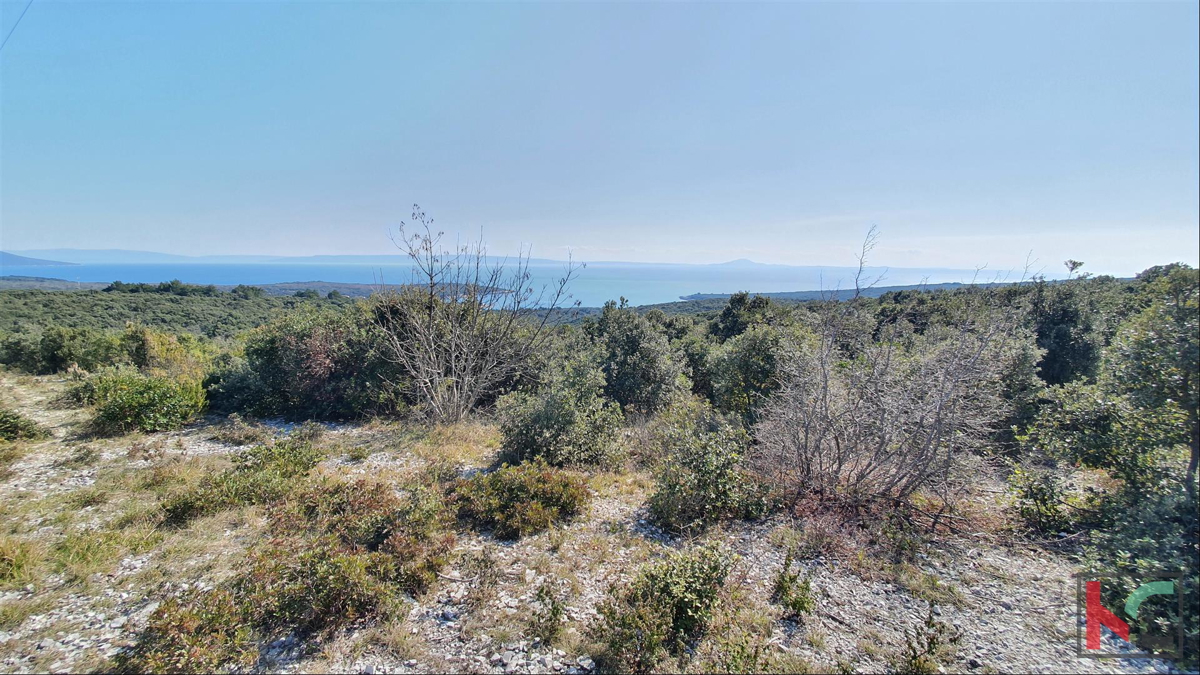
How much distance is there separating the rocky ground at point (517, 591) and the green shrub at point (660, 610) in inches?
9.0

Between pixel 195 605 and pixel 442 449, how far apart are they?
440 cm

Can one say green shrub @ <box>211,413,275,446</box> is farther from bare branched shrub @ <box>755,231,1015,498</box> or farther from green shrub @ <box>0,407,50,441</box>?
bare branched shrub @ <box>755,231,1015,498</box>

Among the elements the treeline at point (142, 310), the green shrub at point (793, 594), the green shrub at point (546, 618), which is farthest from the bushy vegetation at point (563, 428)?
the treeline at point (142, 310)

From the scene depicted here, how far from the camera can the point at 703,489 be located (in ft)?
17.6

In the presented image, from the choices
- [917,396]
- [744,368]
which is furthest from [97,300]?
[917,396]

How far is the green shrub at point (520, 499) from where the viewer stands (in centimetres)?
506

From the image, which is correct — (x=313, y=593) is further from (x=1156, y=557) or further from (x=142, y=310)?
(x=142, y=310)

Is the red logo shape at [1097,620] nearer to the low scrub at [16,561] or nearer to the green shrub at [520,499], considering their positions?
the green shrub at [520,499]

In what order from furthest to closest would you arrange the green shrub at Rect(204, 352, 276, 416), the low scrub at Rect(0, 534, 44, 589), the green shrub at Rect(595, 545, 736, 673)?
the green shrub at Rect(204, 352, 276, 416)
the low scrub at Rect(0, 534, 44, 589)
the green shrub at Rect(595, 545, 736, 673)

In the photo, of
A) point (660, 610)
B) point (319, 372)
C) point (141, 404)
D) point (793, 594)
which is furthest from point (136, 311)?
point (793, 594)

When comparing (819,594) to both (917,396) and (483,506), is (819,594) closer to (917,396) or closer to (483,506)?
(917,396)

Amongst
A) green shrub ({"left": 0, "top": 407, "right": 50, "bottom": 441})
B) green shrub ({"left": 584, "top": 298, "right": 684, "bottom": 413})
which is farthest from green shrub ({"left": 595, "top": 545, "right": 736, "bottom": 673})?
green shrub ({"left": 0, "top": 407, "right": 50, "bottom": 441})

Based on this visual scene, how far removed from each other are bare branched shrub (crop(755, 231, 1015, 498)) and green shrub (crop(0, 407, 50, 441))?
12.5 m

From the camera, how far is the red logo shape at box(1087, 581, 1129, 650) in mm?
3219
